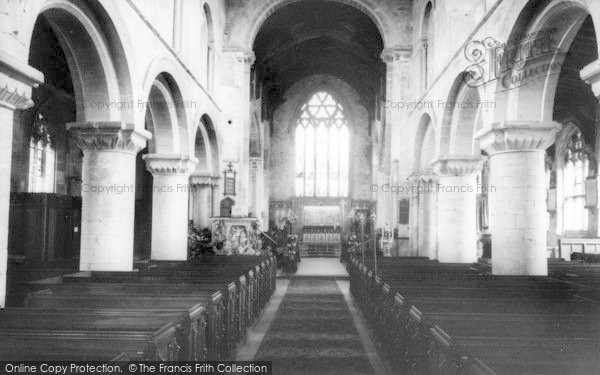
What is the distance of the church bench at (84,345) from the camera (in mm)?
3113

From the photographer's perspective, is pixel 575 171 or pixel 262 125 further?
pixel 262 125

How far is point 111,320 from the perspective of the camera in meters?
4.18

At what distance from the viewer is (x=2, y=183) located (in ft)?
17.2

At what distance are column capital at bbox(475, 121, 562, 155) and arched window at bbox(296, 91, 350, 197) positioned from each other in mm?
20272

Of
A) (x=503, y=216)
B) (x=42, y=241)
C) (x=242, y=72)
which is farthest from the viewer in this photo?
(x=242, y=72)

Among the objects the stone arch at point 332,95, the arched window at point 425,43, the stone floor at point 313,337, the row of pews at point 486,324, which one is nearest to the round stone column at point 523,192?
the row of pews at point 486,324

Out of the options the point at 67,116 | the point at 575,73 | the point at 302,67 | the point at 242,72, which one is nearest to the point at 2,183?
the point at 67,116

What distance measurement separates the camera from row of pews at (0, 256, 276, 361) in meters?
3.31

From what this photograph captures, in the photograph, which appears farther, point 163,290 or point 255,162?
point 255,162

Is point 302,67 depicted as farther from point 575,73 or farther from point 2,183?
point 2,183

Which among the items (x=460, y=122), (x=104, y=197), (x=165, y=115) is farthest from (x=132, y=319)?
(x=460, y=122)

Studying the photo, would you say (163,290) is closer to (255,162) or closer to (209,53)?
(209,53)

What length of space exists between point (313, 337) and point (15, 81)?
4.52 meters

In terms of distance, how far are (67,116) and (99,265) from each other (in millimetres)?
8688
